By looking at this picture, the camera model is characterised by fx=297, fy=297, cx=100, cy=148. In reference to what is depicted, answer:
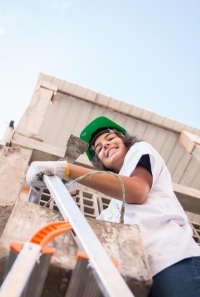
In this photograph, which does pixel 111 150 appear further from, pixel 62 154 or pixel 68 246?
pixel 62 154

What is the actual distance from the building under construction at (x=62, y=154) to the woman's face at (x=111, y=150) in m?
0.70

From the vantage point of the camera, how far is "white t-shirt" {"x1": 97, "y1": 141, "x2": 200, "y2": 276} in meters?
1.55

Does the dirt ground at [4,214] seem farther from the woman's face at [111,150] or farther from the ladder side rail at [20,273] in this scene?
the ladder side rail at [20,273]

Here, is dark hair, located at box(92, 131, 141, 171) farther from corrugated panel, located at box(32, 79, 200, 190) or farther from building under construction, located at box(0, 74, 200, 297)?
corrugated panel, located at box(32, 79, 200, 190)

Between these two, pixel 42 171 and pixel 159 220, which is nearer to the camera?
pixel 159 220

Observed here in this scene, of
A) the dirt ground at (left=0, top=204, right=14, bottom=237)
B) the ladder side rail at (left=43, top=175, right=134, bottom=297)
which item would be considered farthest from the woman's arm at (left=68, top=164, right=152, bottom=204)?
the dirt ground at (left=0, top=204, right=14, bottom=237)

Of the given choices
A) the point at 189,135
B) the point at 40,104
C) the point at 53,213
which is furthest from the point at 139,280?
the point at 189,135

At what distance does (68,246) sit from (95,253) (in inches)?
12.8

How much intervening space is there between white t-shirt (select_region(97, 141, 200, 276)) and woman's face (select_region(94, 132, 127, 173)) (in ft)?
1.07

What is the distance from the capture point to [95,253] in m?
1.02

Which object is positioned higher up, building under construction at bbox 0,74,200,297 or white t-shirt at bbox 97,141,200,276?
white t-shirt at bbox 97,141,200,276

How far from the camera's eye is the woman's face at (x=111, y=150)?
7.89 ft

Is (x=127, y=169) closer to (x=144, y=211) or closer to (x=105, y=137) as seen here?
(x=144, y=211)

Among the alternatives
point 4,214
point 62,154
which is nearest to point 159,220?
point 4,214
